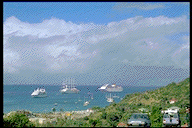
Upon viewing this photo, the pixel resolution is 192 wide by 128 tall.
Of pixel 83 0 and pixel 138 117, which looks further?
pixel 138 117

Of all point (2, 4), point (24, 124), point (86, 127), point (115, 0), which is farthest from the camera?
point (24, 124)

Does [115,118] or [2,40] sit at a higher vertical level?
[2,40]

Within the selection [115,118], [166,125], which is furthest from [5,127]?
[115,118]

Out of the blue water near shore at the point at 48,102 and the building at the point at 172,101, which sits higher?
the building at the point at 172,101

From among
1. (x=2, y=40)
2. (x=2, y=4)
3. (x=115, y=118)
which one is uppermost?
(x=2, y=4)

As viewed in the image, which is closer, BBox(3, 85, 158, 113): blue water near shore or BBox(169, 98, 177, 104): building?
BBox(169, 98, 177, 104): building

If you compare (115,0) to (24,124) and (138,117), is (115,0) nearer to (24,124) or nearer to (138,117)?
(138,117)

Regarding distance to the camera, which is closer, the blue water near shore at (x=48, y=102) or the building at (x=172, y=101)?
the building at (x=172, y=101)

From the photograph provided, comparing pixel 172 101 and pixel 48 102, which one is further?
pixel 48 102

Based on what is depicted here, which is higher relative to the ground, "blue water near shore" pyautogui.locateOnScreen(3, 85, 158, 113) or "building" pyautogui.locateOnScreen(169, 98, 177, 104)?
"building" pyautogui.locateOnScreen(169, 98, 177, 104)

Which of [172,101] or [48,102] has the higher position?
[172,101]

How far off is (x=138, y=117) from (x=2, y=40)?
5368 millimetres

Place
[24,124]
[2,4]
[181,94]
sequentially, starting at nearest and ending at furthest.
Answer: [2,4]
[24,124]
[181,94]

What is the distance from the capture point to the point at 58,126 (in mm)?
8625
